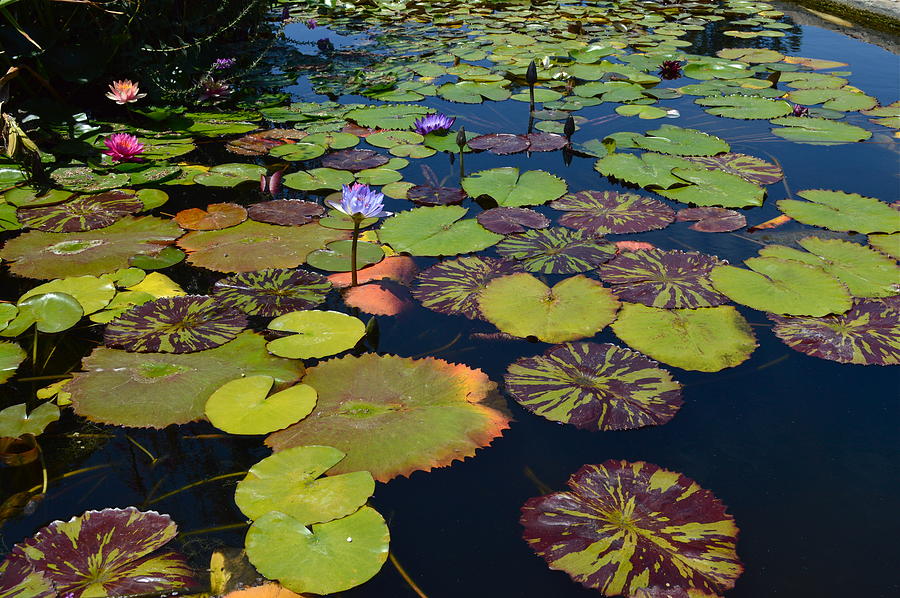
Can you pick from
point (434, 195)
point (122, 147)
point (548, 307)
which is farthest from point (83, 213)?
point (548, 307)

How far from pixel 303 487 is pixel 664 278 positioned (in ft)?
4.78

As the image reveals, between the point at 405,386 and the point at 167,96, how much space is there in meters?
3.46

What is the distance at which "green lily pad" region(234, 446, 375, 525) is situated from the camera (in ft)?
4.76

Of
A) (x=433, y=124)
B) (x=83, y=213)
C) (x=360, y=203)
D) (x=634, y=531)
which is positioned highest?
(x=360, y=203)

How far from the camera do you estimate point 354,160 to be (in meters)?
3.46

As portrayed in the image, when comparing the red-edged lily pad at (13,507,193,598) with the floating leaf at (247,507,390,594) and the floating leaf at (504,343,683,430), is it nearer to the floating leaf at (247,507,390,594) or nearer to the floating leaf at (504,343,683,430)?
the floating leaf at (247,507,390,594)

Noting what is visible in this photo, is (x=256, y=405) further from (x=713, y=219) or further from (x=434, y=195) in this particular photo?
(x=713, y=219)

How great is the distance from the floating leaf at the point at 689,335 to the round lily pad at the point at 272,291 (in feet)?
3.48

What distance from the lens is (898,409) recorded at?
69.9 inches

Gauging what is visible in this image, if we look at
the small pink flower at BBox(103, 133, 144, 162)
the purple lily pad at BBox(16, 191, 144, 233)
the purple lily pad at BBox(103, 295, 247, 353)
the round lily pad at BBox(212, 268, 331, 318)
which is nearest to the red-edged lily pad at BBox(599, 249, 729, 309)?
the round lily pad at BBox(212, 268, 331, 318)

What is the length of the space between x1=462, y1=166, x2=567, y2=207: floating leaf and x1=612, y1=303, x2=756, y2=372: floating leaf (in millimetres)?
917

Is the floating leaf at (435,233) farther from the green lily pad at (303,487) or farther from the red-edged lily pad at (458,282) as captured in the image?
the green lily pad at (303,487)

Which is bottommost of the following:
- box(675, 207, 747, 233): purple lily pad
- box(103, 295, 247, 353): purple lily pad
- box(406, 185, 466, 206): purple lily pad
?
box(103, 295, 247, 353): purple lily pad

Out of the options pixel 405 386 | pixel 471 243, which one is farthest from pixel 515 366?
pixel 471 243
